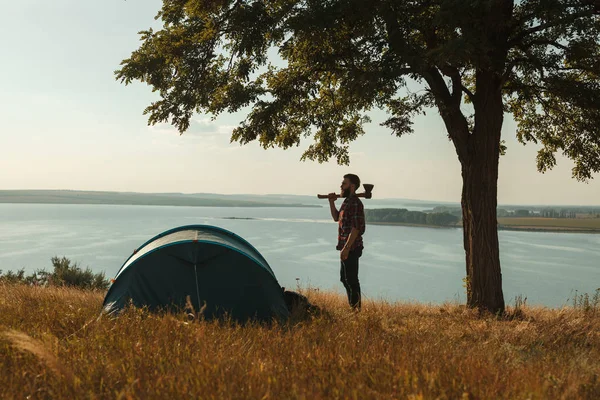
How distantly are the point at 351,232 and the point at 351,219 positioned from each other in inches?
10.7

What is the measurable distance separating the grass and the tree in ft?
480

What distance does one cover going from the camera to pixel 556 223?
144 metres

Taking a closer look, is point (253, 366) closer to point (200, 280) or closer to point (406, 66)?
point (200, 280)

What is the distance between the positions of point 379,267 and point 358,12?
190ft

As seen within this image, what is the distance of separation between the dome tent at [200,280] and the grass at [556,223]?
151647 millimetres

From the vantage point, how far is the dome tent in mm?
7383

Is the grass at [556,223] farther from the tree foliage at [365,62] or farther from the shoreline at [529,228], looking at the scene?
the tree foliage at [365,62]

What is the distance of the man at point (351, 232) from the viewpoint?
867 centimetres

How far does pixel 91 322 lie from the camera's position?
5.57 meters

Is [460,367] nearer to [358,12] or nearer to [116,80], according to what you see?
[358,12]

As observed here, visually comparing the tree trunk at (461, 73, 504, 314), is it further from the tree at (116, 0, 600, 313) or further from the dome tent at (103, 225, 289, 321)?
the dome tent at (103, 225, 289, 321)

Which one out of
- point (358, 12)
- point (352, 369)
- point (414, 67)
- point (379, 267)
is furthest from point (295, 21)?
point (379, 267)

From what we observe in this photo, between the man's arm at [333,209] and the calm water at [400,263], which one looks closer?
the man's arm at [333,209]

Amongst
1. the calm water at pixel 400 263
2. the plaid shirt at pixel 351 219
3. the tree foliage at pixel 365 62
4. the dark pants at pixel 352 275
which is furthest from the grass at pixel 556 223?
the plaid shirt at pixel 351 219
